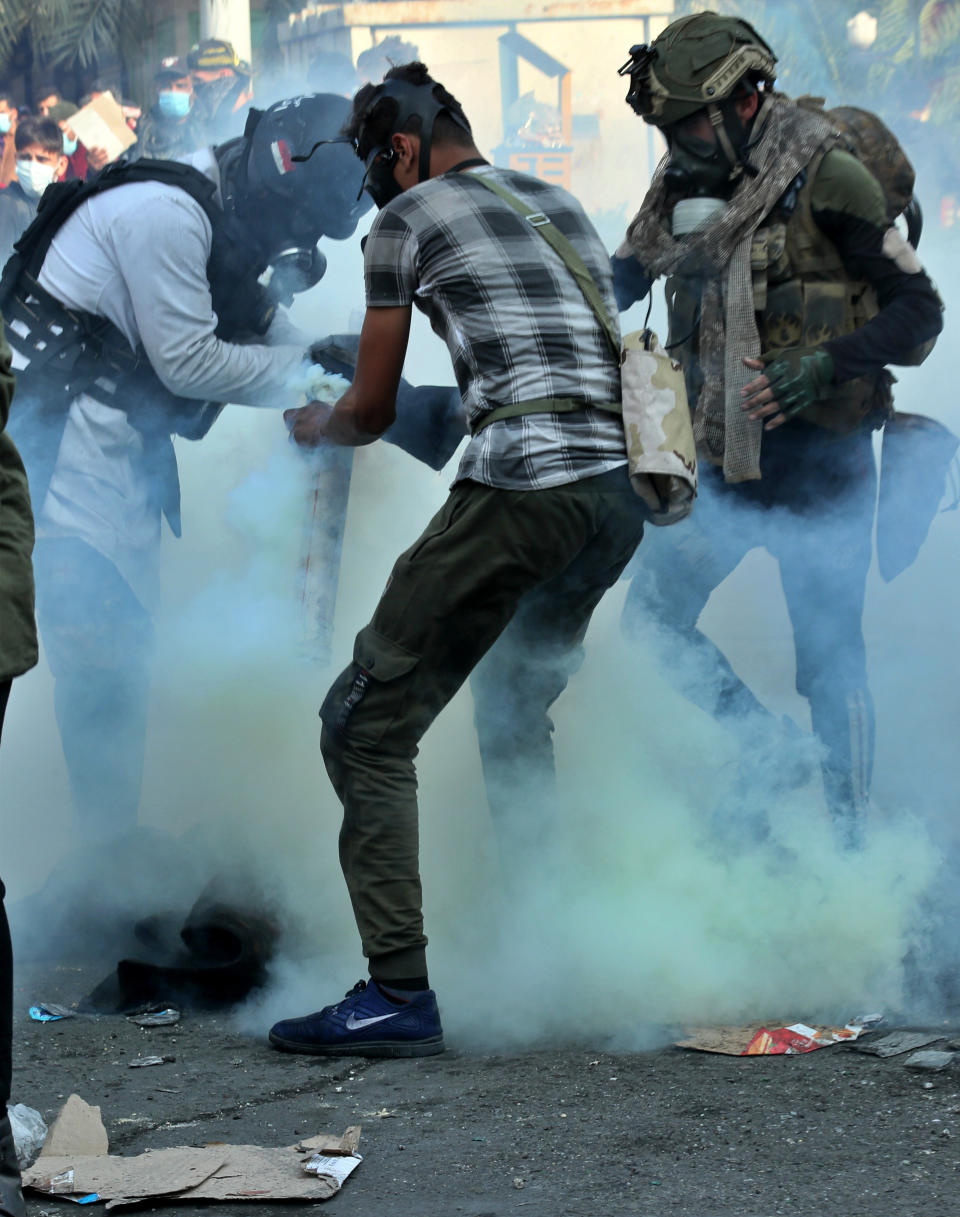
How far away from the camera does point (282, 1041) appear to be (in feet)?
9.16

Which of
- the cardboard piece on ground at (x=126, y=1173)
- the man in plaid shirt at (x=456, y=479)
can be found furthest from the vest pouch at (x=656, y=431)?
the cardboard piece on ground at (x=126, y=1173)

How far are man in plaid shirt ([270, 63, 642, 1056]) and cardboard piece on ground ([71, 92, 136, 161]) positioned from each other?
1.90 metres

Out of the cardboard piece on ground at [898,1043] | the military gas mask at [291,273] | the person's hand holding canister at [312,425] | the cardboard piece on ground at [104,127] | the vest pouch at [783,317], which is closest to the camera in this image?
the cardboard piece on ground at [898,1043]

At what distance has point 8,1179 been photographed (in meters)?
1.82

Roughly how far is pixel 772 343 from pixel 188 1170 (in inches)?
86.1

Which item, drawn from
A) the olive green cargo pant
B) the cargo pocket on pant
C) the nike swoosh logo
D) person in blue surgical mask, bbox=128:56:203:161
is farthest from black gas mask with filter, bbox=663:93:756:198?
the nike swoosh logo

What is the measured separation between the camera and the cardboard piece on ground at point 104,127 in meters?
4.48

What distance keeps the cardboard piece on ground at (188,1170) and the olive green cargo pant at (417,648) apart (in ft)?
1.94

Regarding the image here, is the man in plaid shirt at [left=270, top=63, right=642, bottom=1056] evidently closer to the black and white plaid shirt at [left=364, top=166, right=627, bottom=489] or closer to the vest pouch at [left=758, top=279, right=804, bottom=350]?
the black and white plaid shirt at [left=364, top=166, right=627, bottom=489]

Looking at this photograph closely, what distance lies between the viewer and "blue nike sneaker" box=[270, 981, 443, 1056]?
2.70m

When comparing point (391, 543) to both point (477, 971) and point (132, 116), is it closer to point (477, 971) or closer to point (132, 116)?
point (477, 971)

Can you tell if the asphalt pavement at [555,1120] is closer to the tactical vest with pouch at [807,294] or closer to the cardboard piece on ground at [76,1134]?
the cardboard piece on ground at [76,1134]

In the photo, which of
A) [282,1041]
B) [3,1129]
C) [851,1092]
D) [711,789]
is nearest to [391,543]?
[711,789]

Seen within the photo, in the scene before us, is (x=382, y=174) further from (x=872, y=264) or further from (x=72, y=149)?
(x=72, y=149)
